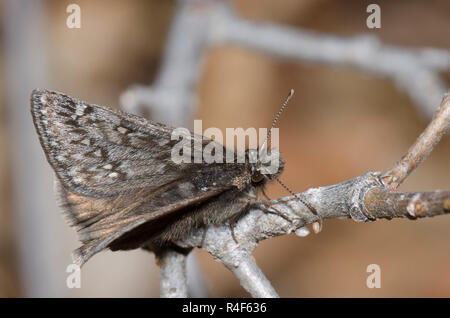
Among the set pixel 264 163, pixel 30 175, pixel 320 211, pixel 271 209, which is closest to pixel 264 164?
pixel 264 163

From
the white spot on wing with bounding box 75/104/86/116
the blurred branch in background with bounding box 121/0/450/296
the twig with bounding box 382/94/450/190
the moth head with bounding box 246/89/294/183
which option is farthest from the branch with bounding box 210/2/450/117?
the white spot on wing with bounding box 75/104/86/116

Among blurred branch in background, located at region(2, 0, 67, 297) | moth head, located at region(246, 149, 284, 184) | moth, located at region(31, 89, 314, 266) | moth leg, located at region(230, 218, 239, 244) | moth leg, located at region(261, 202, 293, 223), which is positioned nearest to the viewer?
moth leg, located at region(261, 202, 293, 223)

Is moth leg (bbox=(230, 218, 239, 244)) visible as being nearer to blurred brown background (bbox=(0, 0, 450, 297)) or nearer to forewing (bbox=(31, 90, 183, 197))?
forewing (bbox=(31, 90, 183, 197))

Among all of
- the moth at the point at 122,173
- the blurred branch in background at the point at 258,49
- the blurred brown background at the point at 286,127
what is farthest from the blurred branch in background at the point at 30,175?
the moth at the point at 122,173

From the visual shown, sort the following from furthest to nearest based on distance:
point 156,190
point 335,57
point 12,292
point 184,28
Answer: point 12,292 < point 184,28 < point 335,57 < point 156,190

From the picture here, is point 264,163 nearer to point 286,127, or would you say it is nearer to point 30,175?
point 30,175
